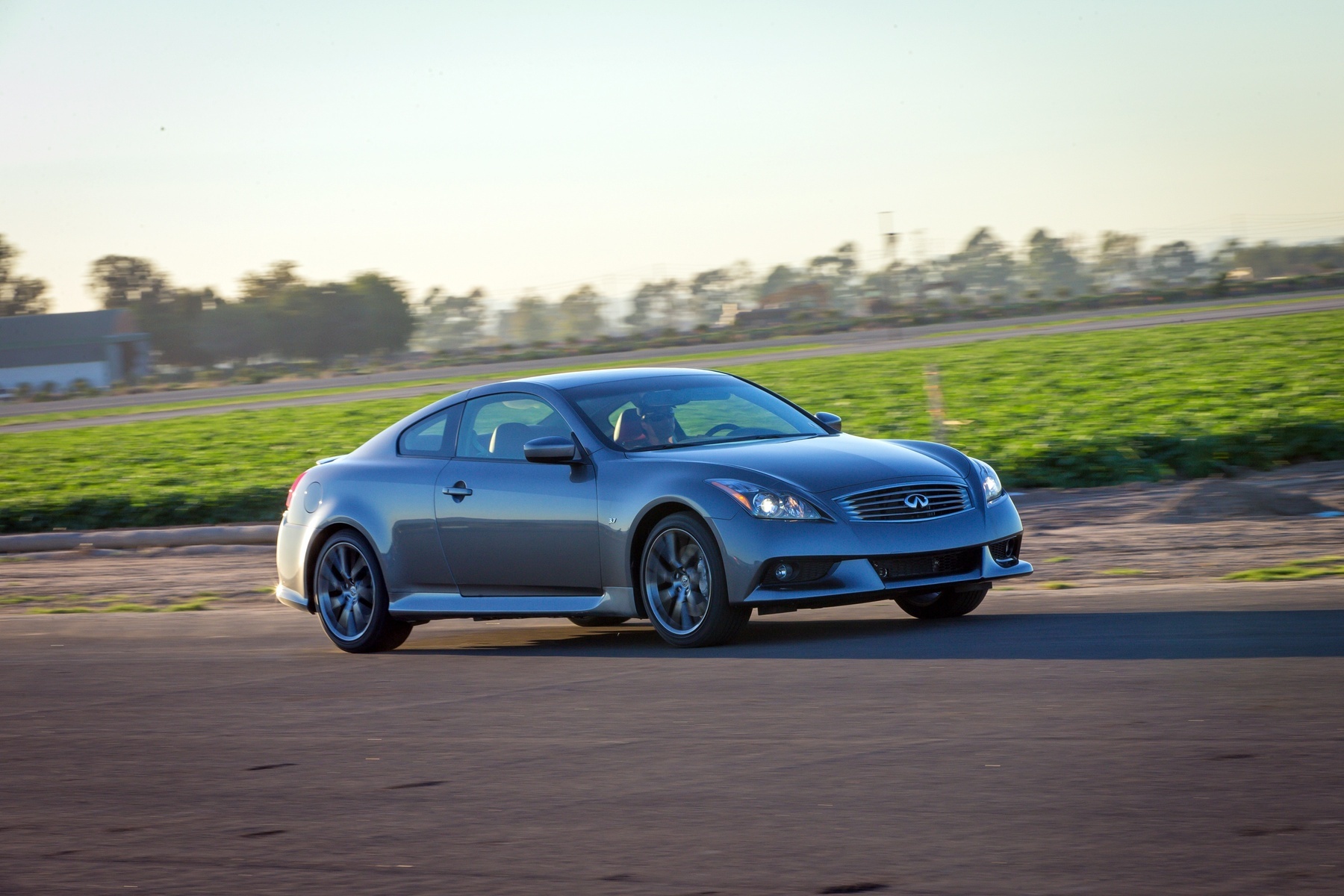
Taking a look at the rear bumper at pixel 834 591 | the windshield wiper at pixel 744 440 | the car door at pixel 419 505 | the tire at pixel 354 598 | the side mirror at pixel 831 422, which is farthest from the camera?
the tire at pixel 354 598

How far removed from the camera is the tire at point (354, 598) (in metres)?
10.4

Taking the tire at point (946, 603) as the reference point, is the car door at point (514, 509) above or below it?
above

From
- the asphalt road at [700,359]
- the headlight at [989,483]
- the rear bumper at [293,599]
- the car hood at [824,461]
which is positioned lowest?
the asphalt road at [700,359]

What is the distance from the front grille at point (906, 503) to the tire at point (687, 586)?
740 mm

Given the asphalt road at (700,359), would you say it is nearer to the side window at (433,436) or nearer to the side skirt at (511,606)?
the side window at (433,436)

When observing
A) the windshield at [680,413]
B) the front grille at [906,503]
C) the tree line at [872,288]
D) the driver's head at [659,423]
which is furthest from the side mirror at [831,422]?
the tree line at [872,288]

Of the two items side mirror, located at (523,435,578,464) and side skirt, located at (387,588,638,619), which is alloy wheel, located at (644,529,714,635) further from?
side mirror, located at (523,435,578,464)

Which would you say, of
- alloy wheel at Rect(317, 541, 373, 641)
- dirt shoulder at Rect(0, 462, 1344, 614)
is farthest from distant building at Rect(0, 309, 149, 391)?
alloy wheel at Rect(317, 541, 373, 641)

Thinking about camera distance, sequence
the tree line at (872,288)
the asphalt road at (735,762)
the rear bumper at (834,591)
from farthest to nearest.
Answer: the tree line at (872,288) → the rear bumper at (834,591) → the asphalt road at (735,762)

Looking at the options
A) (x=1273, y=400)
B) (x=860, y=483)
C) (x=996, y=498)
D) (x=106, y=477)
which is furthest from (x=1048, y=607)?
(x=106, y=477)

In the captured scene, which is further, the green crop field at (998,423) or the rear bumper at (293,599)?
the green crop field at (998,423)

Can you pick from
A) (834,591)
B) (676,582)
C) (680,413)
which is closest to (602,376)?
(680,413)

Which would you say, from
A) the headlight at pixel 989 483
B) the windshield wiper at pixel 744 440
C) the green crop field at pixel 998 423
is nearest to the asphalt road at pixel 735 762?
the headlight at pixel 989 483

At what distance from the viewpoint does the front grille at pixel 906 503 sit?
8812 millimetres
